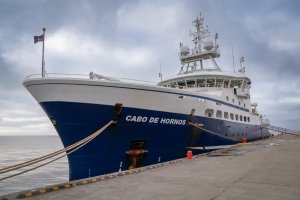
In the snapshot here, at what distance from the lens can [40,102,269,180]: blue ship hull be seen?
11.9m

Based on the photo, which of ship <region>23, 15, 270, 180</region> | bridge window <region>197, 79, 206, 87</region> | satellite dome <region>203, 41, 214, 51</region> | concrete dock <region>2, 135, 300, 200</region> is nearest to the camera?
concrete dock <region>2, 135, 300, 200</region>

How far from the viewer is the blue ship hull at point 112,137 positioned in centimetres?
1185

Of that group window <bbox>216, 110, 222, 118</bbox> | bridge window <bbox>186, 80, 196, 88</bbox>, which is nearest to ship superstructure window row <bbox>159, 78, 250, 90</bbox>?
bridge window <bbox>186, 80, 196, 88</bbox>

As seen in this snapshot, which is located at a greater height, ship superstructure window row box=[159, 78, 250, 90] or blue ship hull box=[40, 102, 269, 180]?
ship superstructure window row box=[159, 78, 250, 90]

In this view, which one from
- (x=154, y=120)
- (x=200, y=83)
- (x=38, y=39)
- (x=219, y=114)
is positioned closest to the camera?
(x=38, y=39)

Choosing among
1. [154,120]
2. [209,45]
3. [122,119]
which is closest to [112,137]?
[122,119]

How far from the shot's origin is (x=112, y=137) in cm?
1239

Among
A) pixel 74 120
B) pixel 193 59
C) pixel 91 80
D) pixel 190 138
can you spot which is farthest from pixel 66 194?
pixel 193 59

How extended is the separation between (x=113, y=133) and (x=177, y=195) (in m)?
6.64

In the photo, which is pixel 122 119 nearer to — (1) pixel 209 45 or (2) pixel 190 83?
(2) pixel 190 83

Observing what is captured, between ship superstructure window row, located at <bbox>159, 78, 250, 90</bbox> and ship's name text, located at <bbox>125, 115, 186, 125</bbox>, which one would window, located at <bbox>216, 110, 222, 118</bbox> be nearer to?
ship superstructure window row, located at <bbox>159, 78, 250, 90</bbox>

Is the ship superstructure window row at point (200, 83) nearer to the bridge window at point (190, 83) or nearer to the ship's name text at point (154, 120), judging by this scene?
the bridge window at point (190, 83)

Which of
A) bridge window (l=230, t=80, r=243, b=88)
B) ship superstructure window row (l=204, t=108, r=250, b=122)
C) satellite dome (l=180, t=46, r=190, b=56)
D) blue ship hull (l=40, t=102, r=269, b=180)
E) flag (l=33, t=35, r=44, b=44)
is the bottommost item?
blue ship hull (l=40, t=102, r=269, b=180)

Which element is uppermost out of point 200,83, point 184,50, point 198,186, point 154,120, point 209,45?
point 209,45
